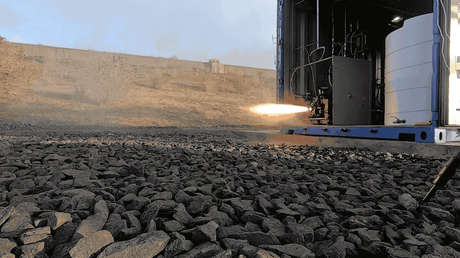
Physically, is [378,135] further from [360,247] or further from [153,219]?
[153,219]

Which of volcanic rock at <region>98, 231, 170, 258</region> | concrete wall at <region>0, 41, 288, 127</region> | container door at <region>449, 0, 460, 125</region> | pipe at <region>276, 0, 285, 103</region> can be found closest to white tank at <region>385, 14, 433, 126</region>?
container door at <region>449, 0, 460, 125</region>

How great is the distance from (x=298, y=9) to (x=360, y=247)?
246 inches

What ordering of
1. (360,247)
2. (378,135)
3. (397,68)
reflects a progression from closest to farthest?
(360,247), (378,135), (397,68)

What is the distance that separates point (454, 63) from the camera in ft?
10.5

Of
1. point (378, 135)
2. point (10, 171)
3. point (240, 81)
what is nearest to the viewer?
point (10, 171)

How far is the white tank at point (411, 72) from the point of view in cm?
387

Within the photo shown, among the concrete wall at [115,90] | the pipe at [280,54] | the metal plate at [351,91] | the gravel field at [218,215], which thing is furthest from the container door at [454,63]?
the concrete wall at [115,90]

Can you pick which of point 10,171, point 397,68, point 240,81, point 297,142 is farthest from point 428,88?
point 240,81

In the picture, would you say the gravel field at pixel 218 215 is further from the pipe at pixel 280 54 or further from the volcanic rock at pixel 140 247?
the pipe at pixel 280 54

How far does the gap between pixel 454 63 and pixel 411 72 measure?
90cm

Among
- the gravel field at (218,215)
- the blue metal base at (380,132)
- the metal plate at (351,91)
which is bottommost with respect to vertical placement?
the gravel field at (218,215)

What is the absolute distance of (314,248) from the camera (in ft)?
3.28

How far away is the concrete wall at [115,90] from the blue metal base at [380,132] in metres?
14.4

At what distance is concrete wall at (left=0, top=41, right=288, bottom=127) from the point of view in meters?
17.8
